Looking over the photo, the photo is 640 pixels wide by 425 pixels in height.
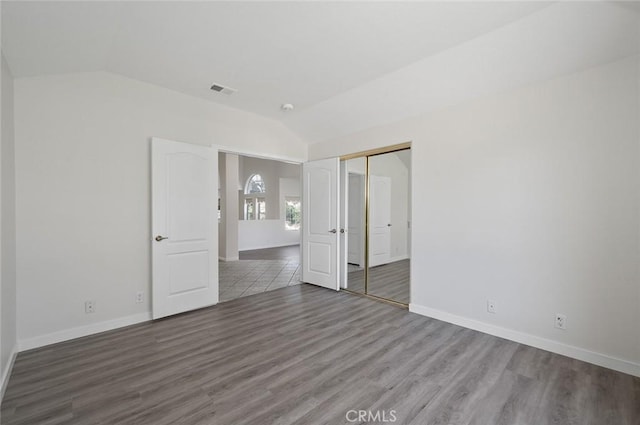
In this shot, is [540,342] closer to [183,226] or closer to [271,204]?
[183,226]

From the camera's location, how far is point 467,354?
2.45 m

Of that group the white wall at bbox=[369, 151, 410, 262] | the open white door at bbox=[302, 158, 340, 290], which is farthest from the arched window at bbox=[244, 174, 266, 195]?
the open white door at bbox=[302, 158, 340, 290]

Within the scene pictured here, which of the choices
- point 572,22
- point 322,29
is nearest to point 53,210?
point 322,29

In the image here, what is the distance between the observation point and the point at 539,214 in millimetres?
2561

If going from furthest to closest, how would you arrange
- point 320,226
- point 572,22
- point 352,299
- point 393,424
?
1. point 320,226
2. point 352,299
3. point 572,22
4. point 393,424

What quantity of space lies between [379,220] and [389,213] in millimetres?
305

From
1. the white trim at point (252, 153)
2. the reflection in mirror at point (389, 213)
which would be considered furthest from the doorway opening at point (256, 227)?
the reflection in mirror at point (389, 213)

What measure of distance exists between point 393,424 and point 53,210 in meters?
3.36

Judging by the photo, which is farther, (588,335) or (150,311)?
(150,311)

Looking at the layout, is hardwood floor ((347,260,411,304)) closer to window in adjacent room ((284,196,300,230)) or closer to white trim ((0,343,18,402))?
white trim ((0,343,18,402))

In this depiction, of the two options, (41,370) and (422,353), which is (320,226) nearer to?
(422,353)

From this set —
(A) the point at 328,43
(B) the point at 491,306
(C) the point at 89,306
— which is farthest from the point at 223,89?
(B) the point at 491,306

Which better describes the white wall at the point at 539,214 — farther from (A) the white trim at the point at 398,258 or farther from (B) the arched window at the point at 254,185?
(B) the arched window at the point at 254,185

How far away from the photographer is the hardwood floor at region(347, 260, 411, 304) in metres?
4.14
